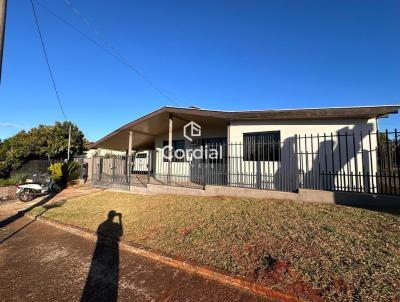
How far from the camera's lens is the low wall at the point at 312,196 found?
5.84 metres

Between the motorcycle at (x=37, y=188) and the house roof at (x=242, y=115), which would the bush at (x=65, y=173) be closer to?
the motorcycle at (x=37, y=188)

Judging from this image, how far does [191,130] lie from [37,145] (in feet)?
63.9

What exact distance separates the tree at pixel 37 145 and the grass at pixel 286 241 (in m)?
20.2

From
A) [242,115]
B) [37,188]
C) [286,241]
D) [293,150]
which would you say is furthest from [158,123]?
[286,241]

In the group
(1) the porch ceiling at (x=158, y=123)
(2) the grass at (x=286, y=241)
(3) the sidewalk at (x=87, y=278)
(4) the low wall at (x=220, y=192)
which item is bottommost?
(3) the sidewalk at (x=87, y=278)

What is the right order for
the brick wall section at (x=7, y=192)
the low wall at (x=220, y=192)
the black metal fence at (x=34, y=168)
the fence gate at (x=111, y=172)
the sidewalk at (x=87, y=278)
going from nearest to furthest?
1. the sidewalk at (x=87, y=278)
2. the low wall at (x=220, y=192)
3. the brick wall section at (x=7, y=192)
4. the fence gate at (x=111, y=172)
5. the black metal fence at (x=34, y=168)

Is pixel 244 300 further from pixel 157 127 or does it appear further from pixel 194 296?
pixel 157 127

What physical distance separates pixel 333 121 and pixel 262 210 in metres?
4.92

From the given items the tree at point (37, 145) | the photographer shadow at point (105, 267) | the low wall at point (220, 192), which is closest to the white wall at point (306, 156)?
the low wall at point (220, 192)

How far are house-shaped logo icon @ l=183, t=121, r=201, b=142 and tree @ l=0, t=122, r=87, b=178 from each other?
712 inches

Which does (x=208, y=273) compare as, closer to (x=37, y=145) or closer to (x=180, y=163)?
(x=180, y=163)

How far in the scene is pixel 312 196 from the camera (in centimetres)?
684

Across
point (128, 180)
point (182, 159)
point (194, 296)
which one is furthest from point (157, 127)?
point (194, 296)

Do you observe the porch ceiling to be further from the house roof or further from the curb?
the curb
